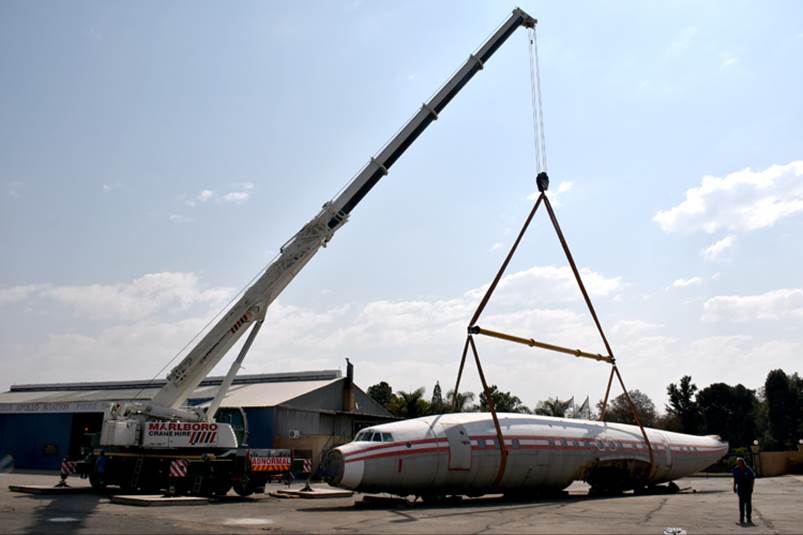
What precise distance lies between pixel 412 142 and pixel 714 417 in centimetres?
7658

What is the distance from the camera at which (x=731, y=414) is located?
281ft

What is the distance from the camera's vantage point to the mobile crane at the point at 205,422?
2478 cm

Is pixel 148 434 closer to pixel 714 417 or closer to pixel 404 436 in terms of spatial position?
pixel 404 436

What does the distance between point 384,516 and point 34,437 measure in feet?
133

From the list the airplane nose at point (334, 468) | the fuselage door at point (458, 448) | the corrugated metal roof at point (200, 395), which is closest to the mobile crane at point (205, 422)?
the airplane nose at point (334, 468)

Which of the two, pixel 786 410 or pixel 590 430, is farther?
pixel 786 410

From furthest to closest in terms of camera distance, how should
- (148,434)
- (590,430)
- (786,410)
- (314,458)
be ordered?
(786,410) → (314,458) → (590,430) → (148,434)

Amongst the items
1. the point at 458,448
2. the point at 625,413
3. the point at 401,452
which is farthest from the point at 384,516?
the point at 625,413

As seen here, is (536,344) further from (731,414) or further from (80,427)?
(731,414)

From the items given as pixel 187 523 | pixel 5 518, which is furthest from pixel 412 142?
pixel 5 518

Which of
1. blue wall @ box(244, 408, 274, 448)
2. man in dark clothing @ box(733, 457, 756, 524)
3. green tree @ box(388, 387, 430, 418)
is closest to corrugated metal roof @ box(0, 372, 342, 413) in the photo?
blue wall @ box(244, 408, 274, 448)

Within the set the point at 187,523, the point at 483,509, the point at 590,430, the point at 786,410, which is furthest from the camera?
the point at 786,410

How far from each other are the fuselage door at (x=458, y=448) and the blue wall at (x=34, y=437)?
35545 mm

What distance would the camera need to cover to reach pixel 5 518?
16.4 meters
